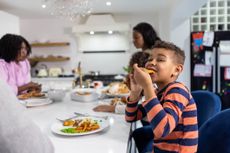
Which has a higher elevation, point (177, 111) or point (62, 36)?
point (62, 36)

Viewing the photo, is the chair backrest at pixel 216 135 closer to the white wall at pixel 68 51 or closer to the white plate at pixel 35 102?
the white plate at pixel 35 102

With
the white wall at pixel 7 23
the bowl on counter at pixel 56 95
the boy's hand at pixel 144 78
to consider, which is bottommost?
the bowl on counter at pixel 56 95

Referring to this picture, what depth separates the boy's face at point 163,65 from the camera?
1020 millimetres

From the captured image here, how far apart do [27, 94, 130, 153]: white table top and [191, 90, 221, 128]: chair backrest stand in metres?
0.56

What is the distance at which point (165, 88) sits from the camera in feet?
3.42

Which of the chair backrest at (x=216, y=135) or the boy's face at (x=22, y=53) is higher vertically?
the boy's face at (x=22, y=53)

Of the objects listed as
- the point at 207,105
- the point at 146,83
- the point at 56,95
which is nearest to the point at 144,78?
the point at 146,83

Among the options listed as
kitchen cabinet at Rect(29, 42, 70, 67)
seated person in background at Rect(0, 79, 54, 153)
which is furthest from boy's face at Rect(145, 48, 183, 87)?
kitchen cabinet at Rect(29, 42, 70, 67)

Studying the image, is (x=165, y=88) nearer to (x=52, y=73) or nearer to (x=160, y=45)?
(x=160, y=45)

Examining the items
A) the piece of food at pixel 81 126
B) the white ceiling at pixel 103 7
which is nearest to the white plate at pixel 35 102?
the piece of food at pixel 81 126

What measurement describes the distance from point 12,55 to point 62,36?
2810mm

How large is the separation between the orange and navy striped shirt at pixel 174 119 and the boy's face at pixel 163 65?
0.16 ft

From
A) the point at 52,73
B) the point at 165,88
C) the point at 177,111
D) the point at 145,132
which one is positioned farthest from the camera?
the point at 52,73

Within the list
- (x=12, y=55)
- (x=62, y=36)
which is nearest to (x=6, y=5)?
(x=62, y=36)
